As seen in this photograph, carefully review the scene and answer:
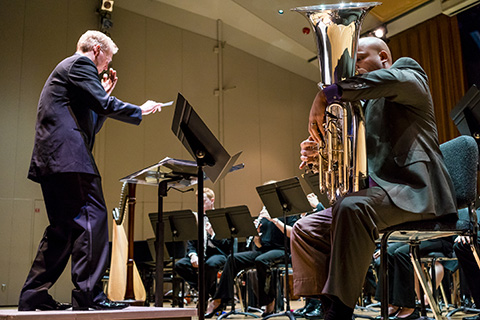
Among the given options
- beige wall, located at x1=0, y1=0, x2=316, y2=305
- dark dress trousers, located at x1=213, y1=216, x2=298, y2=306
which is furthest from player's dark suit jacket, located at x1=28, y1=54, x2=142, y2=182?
beige wall, located at x1=0, y1=0, x2=316, y2=305

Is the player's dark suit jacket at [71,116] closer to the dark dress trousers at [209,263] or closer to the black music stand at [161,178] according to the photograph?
the black music stand at [161,178]

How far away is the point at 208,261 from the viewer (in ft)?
18.2

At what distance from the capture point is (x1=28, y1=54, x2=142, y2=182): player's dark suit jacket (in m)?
2.71

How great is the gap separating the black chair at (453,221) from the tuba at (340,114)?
0.26 m

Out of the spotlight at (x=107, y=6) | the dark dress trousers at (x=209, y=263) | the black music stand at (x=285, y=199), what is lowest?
the dark dress trousers at (x=209, y=263)

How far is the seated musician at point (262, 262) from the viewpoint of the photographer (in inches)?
196

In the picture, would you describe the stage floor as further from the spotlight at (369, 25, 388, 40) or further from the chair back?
the spotlight at (369, 25, 388, 40)

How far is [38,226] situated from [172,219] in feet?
12.0

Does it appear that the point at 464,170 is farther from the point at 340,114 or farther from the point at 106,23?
the point at 106,23

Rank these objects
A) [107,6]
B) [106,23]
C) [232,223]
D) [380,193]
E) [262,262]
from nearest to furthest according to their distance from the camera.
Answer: [380,193] → [232,223] → [262,262] → [107,6] → [106,23]

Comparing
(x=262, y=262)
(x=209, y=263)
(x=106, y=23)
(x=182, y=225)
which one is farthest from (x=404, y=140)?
(x=106, y=23)

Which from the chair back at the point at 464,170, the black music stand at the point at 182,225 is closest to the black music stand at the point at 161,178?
the chair back at the point at 464,170

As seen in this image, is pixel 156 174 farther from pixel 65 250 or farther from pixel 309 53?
pixel 309 53

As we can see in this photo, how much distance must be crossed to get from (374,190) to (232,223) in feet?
9.76
